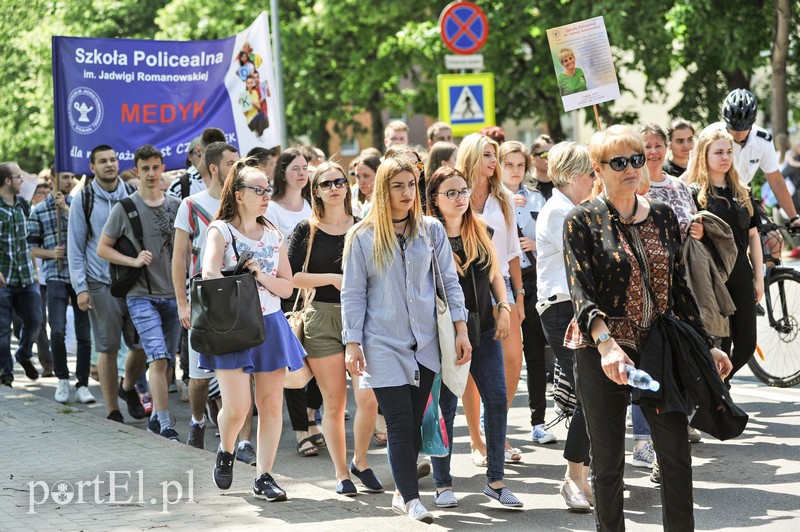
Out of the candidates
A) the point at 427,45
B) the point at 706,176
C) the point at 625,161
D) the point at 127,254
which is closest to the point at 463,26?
the point at 127,254

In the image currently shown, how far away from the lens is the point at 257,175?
7.18m

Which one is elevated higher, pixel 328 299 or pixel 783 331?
pixel 328 299

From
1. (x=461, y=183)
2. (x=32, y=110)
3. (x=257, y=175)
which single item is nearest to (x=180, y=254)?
(x=257, y=175)

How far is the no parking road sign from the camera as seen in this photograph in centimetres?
1568

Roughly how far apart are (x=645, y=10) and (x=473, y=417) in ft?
56.2

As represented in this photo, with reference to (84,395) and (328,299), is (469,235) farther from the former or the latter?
(84,395)

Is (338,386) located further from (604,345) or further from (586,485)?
(604,345)

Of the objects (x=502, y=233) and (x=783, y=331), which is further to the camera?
(x=783, y=331)

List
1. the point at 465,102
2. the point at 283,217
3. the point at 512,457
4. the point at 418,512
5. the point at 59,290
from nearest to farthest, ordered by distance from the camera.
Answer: the point at 418,512
the point at 512,457
the point at 283,217
the point at 59,290
the point at 465,102

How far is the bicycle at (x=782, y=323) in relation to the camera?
10094 millimetres

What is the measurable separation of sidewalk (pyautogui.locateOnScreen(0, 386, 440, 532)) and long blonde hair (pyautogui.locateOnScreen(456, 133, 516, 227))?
218 cm

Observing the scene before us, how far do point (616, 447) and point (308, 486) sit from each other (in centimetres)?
253

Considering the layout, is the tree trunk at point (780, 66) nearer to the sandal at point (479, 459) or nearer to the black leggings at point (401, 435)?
the sandal at point (479, 459)

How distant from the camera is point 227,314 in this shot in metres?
6.88
